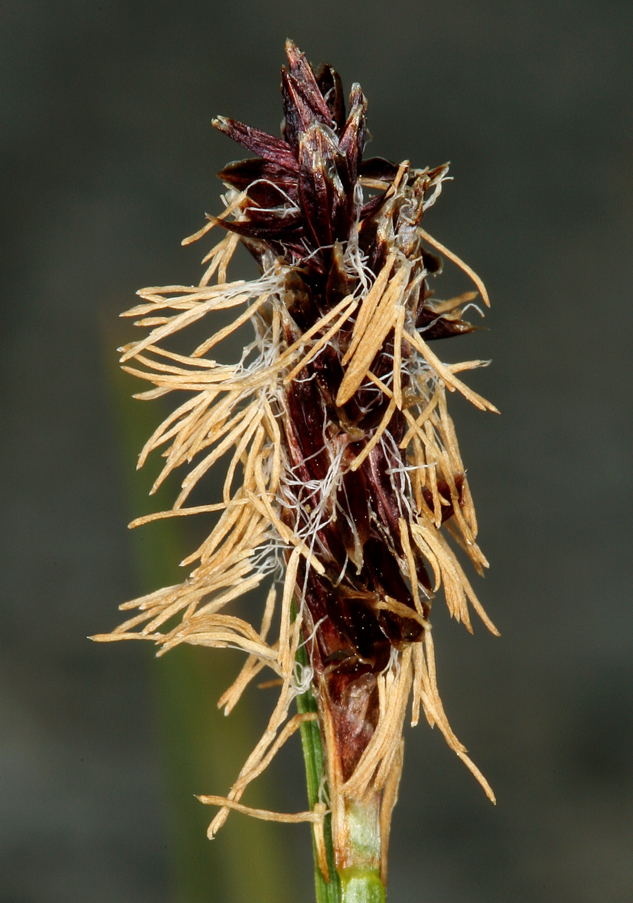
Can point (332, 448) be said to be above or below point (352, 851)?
above

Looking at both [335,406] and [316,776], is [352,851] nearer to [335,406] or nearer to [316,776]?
[316,776]

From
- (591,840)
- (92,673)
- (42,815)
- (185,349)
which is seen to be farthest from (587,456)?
(42,815)

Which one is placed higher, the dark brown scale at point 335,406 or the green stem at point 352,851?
the dark brown scale at point 335,406

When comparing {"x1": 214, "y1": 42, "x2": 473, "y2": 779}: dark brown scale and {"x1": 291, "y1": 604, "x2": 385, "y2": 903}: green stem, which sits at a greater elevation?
{"x1": 214, "y1": 42, "x2": 473, "y2": 779}: dark brown scale

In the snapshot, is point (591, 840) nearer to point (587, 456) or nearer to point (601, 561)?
point (601, 561)

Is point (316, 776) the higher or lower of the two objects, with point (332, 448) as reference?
lower

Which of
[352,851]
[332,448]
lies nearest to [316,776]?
[352,851]
